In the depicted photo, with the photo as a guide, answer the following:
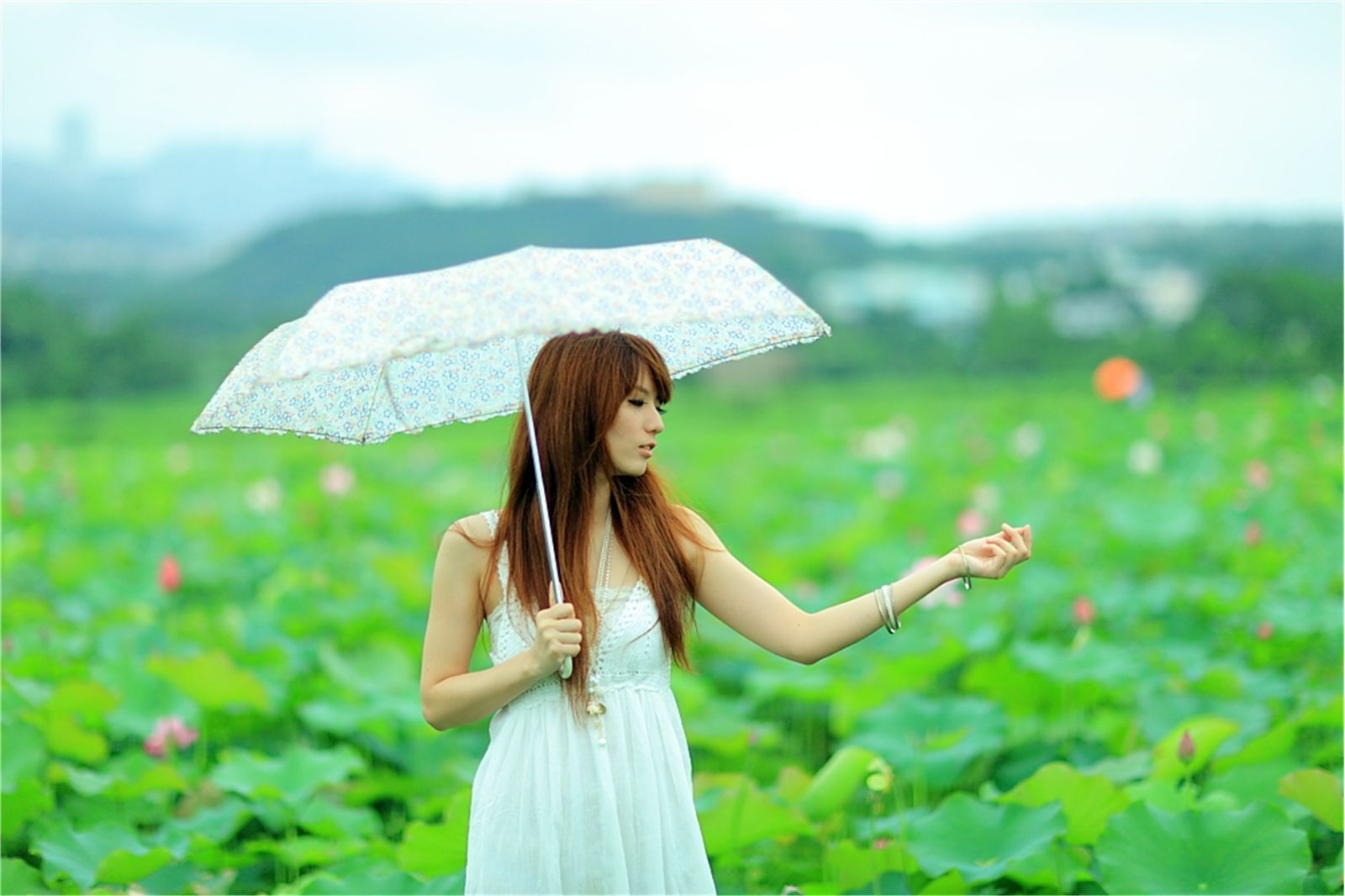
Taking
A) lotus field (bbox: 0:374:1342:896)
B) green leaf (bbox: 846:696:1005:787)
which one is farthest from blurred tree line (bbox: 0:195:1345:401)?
green leaf (bbox: 846:696:1005:787)

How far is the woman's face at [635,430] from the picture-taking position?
191 centimetres

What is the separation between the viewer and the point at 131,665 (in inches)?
153

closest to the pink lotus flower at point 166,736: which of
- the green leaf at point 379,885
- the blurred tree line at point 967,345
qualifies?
the green leaf at point 379,885

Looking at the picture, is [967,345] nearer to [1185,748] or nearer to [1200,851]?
[1185,748]

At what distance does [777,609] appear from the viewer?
2.02 metres

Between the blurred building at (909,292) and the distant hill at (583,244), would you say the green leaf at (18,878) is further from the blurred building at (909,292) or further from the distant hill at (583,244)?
the distant hill at (583,244)

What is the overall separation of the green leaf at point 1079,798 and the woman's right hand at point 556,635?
4.13ft

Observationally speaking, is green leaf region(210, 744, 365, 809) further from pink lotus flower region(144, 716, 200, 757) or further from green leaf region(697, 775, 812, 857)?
green leaf region(697, 775, 812, 857)

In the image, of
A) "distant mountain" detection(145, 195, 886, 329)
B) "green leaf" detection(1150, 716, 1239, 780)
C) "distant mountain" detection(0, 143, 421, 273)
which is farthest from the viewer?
"distant mountain" detection(0, 143, 421, 273)

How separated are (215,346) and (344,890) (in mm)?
34656

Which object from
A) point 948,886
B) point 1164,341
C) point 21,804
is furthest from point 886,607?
point 1164,341

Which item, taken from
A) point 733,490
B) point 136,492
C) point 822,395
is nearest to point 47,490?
point 136,492

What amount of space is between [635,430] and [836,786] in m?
1.37

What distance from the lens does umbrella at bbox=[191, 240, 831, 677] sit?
1.73 metres
